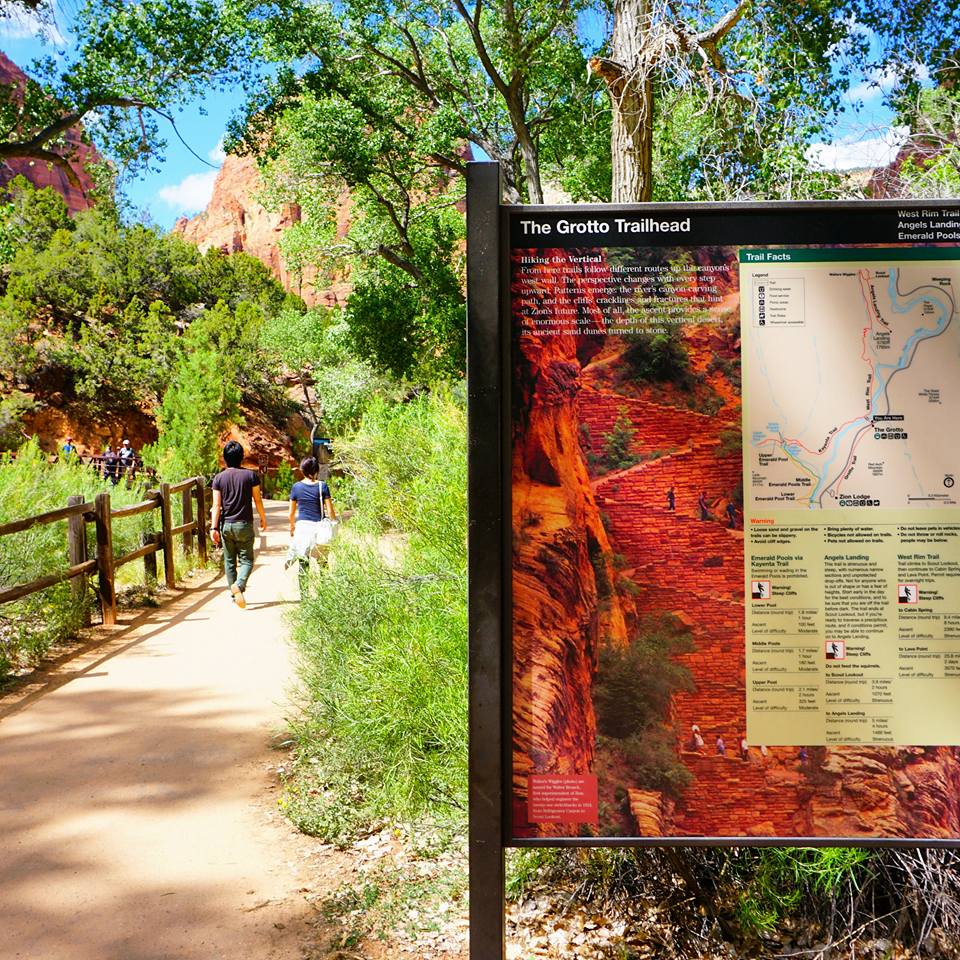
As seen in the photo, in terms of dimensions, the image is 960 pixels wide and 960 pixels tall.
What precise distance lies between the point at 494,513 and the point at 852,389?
0.99m

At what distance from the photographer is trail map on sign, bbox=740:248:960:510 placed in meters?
2.54

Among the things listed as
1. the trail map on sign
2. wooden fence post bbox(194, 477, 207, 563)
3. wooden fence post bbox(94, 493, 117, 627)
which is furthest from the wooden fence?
the trail map on sign

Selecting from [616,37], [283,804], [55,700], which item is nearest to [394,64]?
[616,37]

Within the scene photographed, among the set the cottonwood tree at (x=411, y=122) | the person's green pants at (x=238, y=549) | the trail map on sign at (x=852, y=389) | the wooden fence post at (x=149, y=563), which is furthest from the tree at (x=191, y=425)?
the trail map on sign at (x=852, y=389)

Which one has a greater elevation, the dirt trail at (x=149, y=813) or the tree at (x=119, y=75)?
the tree at (x=119, y=75)

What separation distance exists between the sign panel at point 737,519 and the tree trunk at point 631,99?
638 centimetres

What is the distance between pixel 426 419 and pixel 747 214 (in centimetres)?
558

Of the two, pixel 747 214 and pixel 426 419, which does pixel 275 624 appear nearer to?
pixel 426 419

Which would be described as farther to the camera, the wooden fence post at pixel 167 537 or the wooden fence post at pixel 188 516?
the wooden fence post at pixel 188 516

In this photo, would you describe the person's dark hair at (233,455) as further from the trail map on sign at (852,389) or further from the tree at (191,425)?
the trail map on sign at (852,389)

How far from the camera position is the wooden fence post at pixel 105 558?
9.53m

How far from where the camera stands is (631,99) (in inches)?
339

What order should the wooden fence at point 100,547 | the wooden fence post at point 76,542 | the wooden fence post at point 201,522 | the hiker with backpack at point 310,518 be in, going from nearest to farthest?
the wooden fence at point 100,547, the wooden fence post at point 76,542, the hiker with backpack at point 310,518, the wooden fence post at point 201,522

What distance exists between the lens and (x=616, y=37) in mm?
8625
